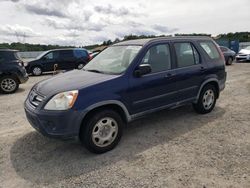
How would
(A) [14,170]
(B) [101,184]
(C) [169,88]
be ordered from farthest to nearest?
(C) [169,88] < (A) [14,170] < (B) [101,184]

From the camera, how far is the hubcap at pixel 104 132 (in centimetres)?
361

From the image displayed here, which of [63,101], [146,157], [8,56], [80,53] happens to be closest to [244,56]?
[80,53]

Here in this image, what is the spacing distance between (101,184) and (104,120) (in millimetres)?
992

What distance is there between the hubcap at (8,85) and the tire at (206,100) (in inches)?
257

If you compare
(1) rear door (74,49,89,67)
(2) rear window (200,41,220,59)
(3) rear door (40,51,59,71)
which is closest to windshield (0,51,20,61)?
(3) rear door (40,51,59,71)

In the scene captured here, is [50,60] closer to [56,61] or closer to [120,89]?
[56,61]

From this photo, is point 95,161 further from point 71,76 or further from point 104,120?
point 71,76

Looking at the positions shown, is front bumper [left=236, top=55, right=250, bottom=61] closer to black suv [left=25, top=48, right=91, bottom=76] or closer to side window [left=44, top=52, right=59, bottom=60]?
black suv [left=25, top=48, right=91, bottom=76]

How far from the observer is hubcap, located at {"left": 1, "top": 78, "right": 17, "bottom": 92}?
8.49 meters

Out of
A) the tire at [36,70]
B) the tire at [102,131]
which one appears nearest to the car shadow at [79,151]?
the tire at [102,131]

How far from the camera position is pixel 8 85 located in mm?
8562

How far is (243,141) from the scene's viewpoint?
4.00m

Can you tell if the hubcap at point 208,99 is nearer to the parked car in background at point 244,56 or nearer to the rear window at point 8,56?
the rear window at point 8,56

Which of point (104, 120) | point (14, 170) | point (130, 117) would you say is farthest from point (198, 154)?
point (14, 170)
